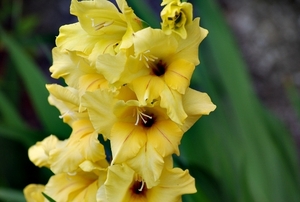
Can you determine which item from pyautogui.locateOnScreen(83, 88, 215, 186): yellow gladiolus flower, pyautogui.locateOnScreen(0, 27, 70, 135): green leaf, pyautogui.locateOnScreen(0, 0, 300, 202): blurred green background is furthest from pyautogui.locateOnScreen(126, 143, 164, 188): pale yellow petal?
pyautogui.locateOnScreen(0, 27, 70, 135): green leaf

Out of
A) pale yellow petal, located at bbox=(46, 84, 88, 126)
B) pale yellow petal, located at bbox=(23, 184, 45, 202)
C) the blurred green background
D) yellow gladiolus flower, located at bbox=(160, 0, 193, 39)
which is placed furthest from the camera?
the blurred green background

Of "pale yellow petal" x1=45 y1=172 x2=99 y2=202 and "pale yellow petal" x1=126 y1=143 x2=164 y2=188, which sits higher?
"pale yellow petal" x1=126 y1=143 x2=164 y2=188

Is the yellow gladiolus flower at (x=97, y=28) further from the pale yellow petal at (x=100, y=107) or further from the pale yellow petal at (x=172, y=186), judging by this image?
the pale yellow petal at (x=172, y=186)

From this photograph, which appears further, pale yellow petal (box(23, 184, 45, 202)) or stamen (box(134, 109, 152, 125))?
pale yellow petal (box(23, 184, 45, 202))

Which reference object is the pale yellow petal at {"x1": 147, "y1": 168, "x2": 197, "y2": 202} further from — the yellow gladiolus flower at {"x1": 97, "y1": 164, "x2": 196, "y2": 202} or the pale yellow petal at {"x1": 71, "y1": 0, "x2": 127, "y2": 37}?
the pale yellow petal at {"x1": 71, "y1": 0, "x2": 127, "y2": 37}

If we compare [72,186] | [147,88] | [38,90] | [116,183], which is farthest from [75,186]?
[38,90]

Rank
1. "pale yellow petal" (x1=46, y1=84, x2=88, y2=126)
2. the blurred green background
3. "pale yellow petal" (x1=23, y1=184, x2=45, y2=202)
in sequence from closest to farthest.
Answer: "pale yellow petal" (x1=46, y1=84, x2=88, y2=126), "pale yellow petal" (x1=23, y1=184, x2=45, y2=202), the blurred green background

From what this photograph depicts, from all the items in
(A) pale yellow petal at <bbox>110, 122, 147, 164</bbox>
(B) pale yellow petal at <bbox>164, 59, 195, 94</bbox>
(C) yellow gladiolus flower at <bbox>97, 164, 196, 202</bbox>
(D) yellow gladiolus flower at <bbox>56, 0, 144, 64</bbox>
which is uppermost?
(D) yellow gladiolus flower at <bbox>56, 0, 144, 64</bbox>

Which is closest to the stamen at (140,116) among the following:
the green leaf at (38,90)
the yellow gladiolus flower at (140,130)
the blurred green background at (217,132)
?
the yellow gladiolus flower at (140,130)

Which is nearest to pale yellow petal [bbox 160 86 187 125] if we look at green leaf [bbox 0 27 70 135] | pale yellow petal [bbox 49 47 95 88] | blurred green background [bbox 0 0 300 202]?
pale yellow petal [bbox 49 47 95 88]

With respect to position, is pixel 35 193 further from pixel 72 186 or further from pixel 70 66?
pixel 70 66
